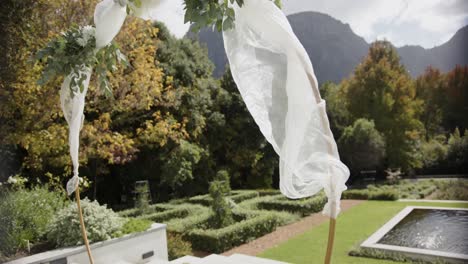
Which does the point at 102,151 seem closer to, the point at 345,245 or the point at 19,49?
the point at 19,49

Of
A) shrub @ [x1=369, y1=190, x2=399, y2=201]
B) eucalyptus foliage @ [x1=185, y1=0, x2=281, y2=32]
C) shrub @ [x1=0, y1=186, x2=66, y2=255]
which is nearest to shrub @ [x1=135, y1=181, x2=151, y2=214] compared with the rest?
shrub @ [x1=0, y1=186, x2=66, y2=255]

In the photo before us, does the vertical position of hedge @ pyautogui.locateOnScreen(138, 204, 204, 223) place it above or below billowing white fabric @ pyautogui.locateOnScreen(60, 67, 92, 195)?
below

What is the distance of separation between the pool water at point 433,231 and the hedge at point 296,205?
225cm

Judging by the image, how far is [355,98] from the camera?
18.4 metres

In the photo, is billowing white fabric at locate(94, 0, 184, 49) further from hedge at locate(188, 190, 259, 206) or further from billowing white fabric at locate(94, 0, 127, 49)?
hedge at locate(188, 190, 259, 206)

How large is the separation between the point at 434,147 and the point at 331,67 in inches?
1648

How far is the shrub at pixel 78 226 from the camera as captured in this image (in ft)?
15.3

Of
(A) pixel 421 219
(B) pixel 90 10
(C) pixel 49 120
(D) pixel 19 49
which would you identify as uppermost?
(B) pixel 90 10

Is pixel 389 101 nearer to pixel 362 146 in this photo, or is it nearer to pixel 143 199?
pixel 362 146

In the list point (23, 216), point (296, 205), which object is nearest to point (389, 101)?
point (296, 205)

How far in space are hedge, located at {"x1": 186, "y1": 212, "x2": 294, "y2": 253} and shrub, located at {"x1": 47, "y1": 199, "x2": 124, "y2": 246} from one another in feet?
6.54

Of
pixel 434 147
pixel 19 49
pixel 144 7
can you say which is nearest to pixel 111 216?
pixel 19 49

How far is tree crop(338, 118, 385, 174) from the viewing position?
15023mm

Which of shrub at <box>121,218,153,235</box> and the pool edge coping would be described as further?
the pool edge coping
